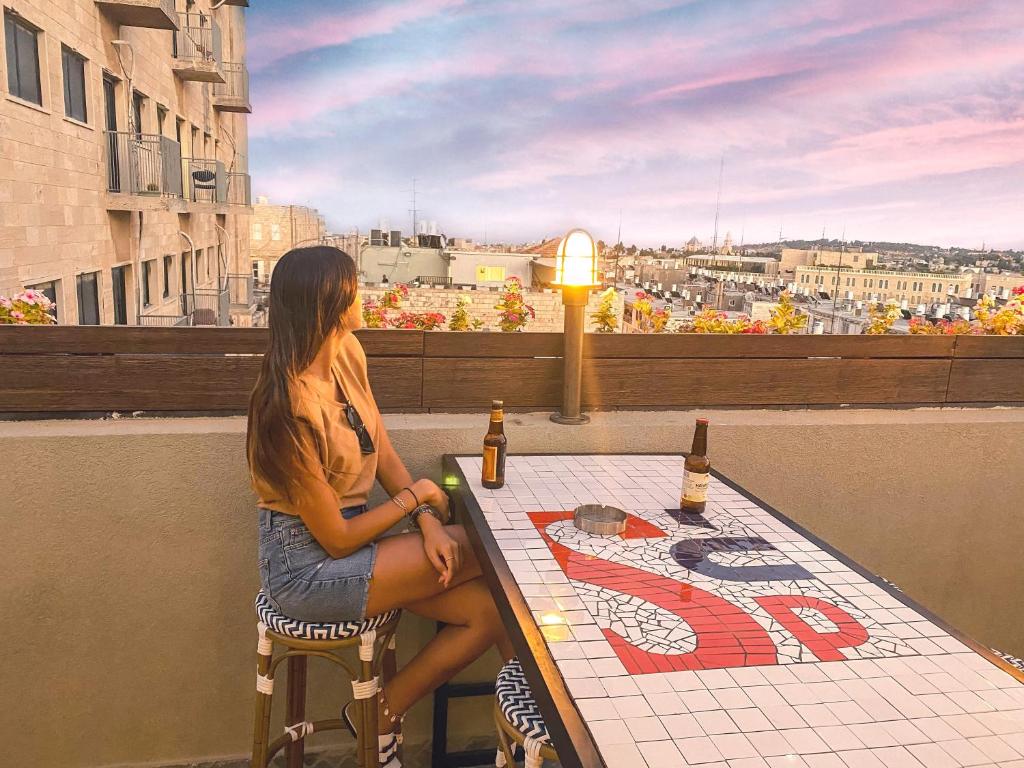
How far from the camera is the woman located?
1485 mm

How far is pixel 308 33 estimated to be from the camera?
1853 centimetres

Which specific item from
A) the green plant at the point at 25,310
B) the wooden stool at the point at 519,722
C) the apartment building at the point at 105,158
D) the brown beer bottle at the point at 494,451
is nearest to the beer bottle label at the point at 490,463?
the brown beer bottle at the point at 494,451

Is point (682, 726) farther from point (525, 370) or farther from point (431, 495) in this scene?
point (525, 370)

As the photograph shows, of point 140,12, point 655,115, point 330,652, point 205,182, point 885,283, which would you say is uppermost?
point 655,115

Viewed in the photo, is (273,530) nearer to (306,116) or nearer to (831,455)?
(831,455)

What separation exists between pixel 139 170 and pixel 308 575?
8.96 meters

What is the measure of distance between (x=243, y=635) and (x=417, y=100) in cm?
2323

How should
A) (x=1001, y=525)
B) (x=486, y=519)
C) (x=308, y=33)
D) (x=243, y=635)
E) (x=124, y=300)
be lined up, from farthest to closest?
(x=308, y=33) < (x=124, y=300) < (x=1001, y=525) < (x=243, y=635) < (x=486, y=519)

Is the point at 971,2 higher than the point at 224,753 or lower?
higher

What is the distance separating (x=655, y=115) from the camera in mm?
17859

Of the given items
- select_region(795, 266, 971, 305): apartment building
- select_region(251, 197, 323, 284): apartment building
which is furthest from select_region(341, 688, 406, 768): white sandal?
select_region(251, 197, 323, 284): apartment building

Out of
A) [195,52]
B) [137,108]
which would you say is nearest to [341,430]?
[137,108]

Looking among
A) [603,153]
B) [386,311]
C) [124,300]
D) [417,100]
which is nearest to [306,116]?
[417,100]

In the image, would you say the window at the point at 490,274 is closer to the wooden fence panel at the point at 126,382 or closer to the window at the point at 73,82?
the window at the point at 73,82
